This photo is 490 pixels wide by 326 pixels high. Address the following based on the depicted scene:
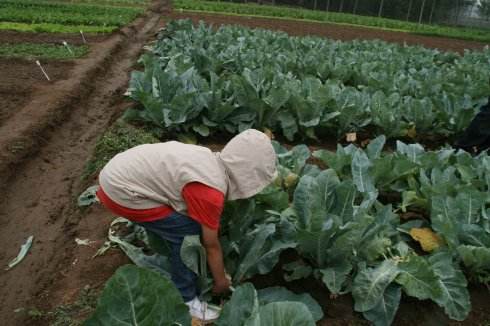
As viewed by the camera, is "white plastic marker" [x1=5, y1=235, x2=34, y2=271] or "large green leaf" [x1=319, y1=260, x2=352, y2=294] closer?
"large green leaf" [x1=319, y1=260, x2=352, y2=294]

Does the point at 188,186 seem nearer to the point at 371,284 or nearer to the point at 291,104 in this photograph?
the point at 371,284

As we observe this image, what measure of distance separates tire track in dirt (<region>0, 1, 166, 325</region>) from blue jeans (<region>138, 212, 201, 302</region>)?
3.89ft

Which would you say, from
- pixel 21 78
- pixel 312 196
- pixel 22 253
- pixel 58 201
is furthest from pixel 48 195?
pixel 21 78

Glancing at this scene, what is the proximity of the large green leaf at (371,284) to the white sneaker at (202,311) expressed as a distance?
0.89m

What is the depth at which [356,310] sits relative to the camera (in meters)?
2.75

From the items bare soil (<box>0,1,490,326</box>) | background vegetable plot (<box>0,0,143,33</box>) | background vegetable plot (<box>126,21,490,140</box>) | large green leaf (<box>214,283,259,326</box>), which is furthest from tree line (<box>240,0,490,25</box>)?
large green leaf (<box>214,283,259,326</box>)

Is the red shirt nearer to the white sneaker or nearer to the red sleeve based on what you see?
the red sleeve

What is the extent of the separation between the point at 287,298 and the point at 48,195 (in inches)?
124

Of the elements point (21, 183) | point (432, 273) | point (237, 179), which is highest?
point (237, 179)

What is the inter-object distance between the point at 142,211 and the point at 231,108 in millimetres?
3317

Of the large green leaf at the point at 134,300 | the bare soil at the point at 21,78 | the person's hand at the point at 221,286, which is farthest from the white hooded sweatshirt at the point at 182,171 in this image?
the bare soil at the point at 21,78

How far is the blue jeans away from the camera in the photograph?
8.32 feet

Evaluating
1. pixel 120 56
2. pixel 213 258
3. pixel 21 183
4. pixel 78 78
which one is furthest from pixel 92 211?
pixel 120 56

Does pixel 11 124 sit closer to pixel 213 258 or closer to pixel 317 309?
pixel 213 258
